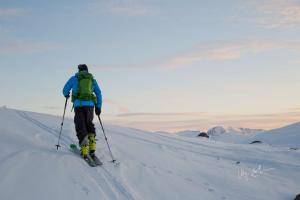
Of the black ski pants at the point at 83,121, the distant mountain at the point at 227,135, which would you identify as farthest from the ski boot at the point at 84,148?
the distant mountain at the point at 227,135

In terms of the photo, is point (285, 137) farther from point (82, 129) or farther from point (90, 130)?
point (82, 129)

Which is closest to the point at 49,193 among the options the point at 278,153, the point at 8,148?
the point at 8,148

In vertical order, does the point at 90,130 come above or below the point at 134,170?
above

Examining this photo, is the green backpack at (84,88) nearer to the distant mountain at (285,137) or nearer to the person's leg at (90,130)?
the person's leg at (90,130)

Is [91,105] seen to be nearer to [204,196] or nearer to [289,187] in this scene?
[204,196]

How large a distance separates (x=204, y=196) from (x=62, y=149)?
3.95 meters

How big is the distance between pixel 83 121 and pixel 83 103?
1.54ft

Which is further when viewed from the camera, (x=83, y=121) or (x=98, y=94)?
(x=98, y=94)

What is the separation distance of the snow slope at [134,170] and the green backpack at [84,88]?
149 centimetres

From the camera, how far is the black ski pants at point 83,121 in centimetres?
1079

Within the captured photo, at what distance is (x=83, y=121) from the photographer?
1088 centimetres

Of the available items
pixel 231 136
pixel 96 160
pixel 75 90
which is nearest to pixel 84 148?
pixel 96 160

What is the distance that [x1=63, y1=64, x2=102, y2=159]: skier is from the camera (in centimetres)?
1080

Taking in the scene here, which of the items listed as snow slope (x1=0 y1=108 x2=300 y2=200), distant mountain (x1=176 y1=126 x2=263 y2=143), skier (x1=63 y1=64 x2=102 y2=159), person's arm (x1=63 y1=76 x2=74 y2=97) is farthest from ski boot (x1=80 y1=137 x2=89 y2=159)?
distant mountain (x1=176 y1=126 x2=263 y2=143)
